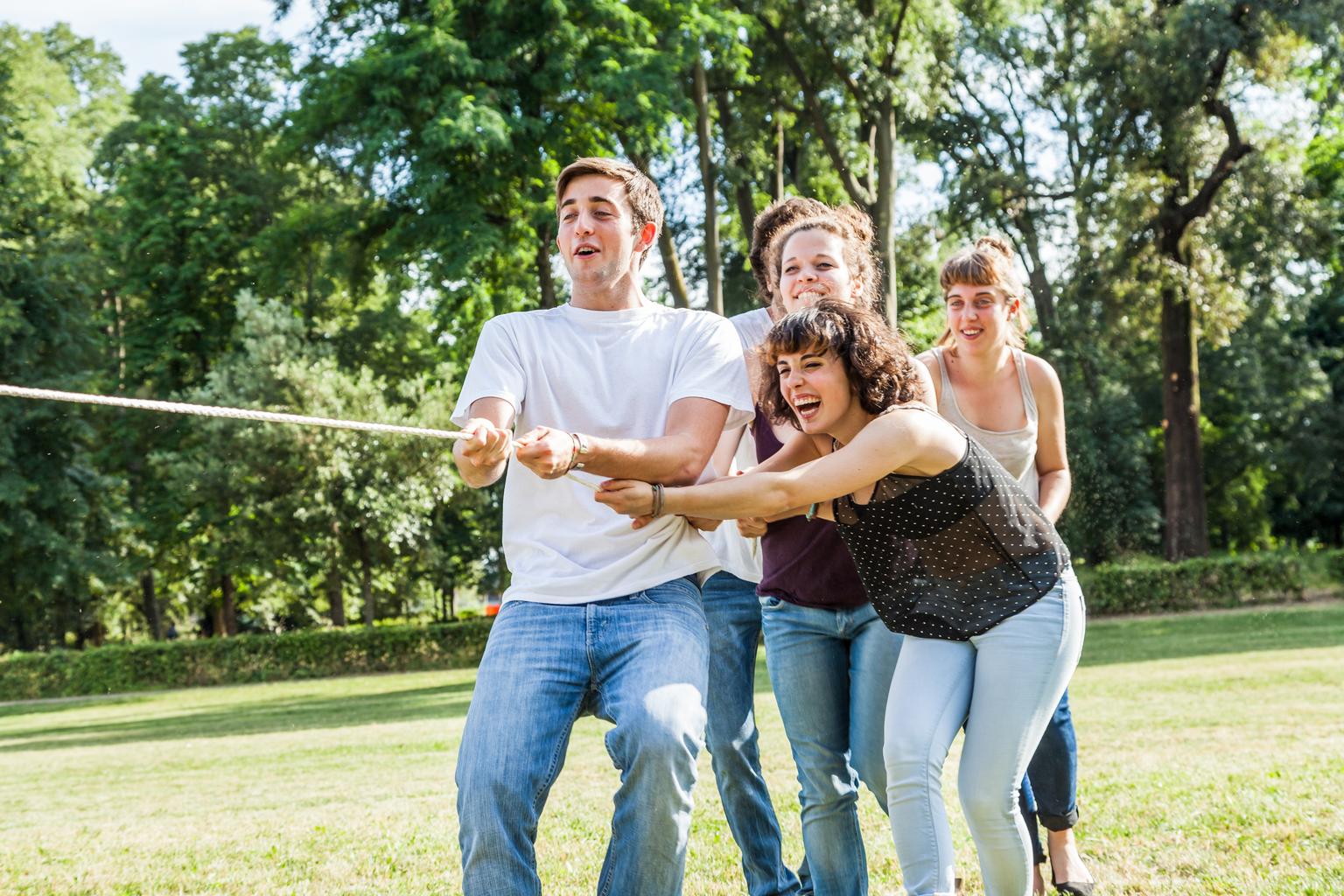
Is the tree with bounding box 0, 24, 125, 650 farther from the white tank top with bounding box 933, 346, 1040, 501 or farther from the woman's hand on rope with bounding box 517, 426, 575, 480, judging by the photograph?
the woman's hand on rope with bounding box 517, 426, 575, 480

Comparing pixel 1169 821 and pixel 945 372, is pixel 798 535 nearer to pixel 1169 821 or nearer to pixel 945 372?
pixel 945 372

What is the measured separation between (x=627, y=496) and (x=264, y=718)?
1605cm

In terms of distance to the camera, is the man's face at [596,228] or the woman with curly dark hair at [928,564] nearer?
the woman with curly dark hair at [928,564]

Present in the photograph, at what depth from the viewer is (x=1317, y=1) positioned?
23250mm

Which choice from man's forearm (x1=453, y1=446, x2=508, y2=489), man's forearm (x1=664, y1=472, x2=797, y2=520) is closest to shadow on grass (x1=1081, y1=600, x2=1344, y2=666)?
man's forearm (x1=664, y1=472, x2=797, y2=520)

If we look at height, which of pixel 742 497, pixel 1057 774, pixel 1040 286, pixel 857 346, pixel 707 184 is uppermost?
pixel 707 184

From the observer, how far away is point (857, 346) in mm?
3662

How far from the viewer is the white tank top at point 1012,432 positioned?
4664 mm

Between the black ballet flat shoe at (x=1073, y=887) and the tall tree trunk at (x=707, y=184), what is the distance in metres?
16.1

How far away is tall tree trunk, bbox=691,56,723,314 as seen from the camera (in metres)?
20.6

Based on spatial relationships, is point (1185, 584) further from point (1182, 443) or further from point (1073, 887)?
point (1073, 887)

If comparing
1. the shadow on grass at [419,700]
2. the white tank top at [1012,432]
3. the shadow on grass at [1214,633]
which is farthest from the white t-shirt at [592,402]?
the shadow on grass at [1214,633]

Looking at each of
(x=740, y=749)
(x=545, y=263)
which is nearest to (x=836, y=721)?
(x=740, y=749)

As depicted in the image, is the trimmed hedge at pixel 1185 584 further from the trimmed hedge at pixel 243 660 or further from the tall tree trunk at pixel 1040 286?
the trimmed hedge at pixel 243 660
